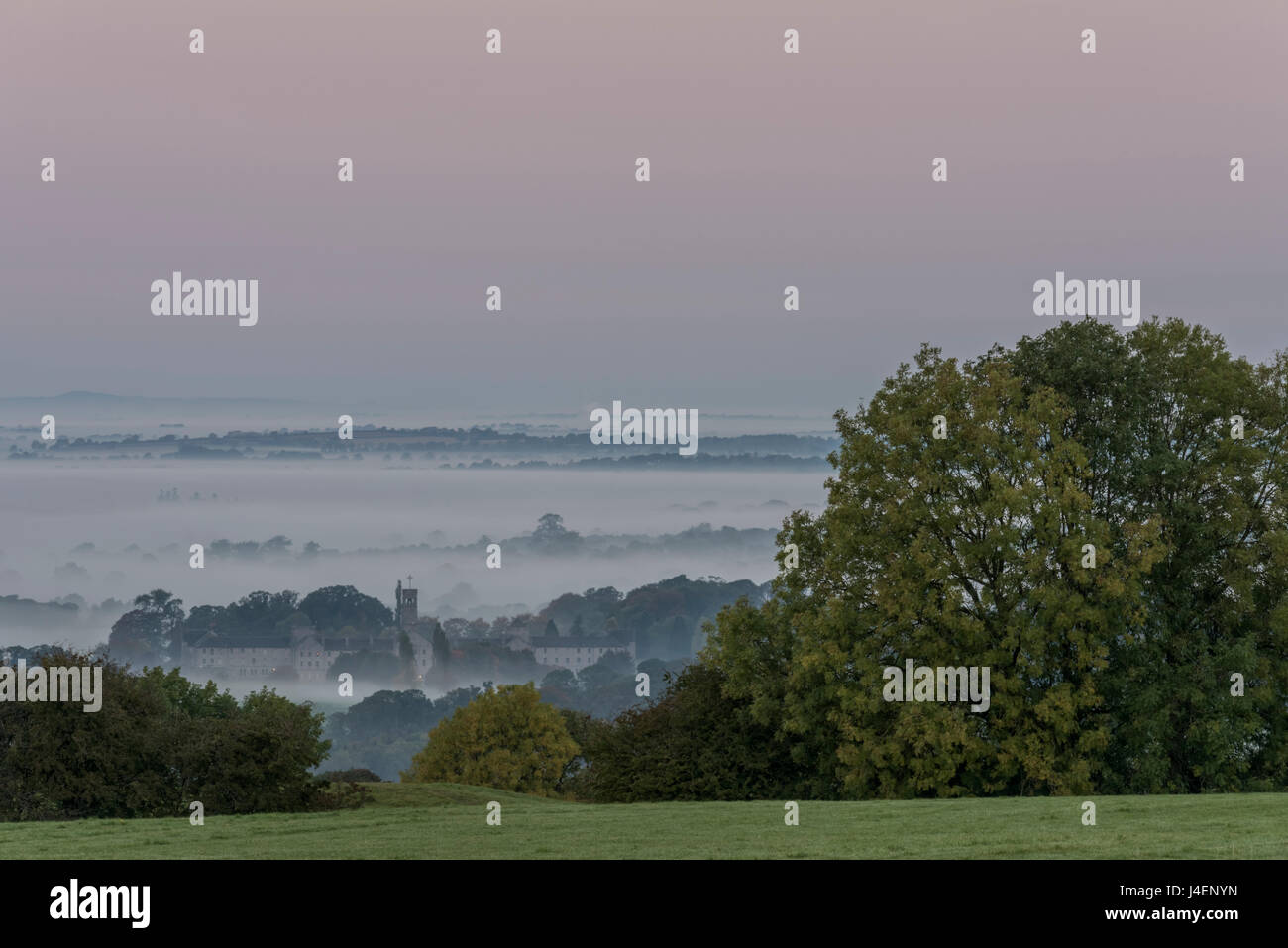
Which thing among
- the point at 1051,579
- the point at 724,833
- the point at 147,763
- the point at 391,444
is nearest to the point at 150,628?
the point at 391,444

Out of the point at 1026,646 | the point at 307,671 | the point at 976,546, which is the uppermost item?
the point at 976,546

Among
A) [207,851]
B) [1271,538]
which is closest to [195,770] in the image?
[207,851]

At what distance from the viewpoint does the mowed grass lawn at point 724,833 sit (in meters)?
20.3

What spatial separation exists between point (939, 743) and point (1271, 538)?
12774 mm

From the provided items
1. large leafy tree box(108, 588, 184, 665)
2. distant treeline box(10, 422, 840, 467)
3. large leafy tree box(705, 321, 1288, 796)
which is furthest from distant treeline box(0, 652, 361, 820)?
large leafy tree box(108, 588, 184, 665)

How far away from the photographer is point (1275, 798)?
27.5 meters

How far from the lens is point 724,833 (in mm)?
23719

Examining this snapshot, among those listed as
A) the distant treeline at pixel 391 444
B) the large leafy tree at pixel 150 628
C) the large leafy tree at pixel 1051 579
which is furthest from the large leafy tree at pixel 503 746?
the large leafy tree at pixel 150 628

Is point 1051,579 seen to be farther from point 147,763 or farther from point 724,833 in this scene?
point 147,763

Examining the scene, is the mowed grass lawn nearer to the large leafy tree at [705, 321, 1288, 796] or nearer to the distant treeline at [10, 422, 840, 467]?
the large leafy tree at [705, 321, 1288, 796]

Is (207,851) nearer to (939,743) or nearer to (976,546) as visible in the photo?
(939,743)

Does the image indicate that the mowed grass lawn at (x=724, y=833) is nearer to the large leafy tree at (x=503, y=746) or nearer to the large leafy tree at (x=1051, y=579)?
the large leafy tree at (x=1051, y=579)
